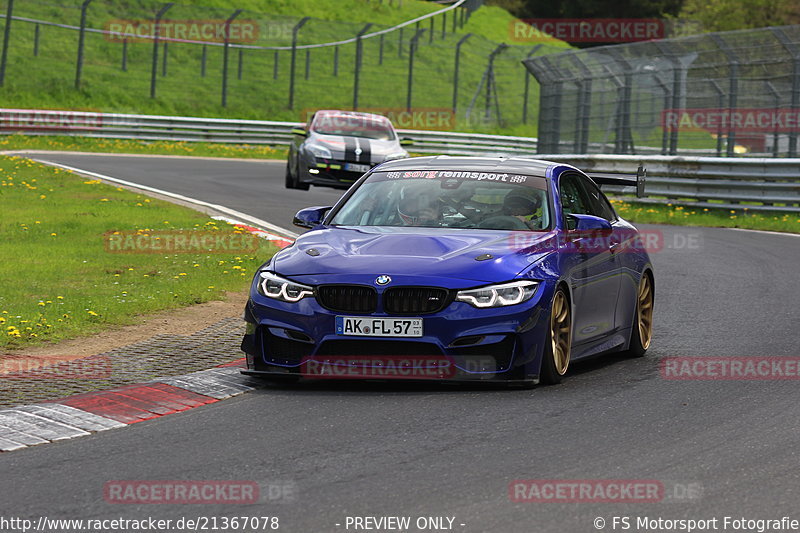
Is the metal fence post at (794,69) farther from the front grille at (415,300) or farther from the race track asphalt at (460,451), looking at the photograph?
the front grille at (415,300)

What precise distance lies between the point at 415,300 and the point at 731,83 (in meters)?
18.4

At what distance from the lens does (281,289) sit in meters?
8.13

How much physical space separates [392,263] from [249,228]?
9397mm

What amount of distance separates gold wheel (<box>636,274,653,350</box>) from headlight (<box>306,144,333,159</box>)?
50.2ft

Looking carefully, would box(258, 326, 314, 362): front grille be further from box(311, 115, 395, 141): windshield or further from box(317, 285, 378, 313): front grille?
box(311, 115, 395, 141): windshield

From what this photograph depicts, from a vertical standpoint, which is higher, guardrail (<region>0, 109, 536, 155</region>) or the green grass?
the green grass

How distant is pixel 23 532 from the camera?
5074 millimetres

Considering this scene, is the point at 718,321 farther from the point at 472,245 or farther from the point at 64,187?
the point at 64,187

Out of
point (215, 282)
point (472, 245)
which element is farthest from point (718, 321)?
point (215, 282)

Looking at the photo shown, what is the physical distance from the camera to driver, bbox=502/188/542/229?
897 cm

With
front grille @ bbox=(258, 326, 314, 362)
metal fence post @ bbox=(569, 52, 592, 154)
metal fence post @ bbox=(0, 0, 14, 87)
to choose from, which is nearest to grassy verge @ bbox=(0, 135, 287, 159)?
metal fence post @ bbox=(0, 0, 14, 87)

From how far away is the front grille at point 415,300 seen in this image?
7848 millimetres

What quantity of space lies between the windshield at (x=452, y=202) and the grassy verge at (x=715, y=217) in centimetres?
1280

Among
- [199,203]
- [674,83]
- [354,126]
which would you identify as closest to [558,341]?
[199,203]
